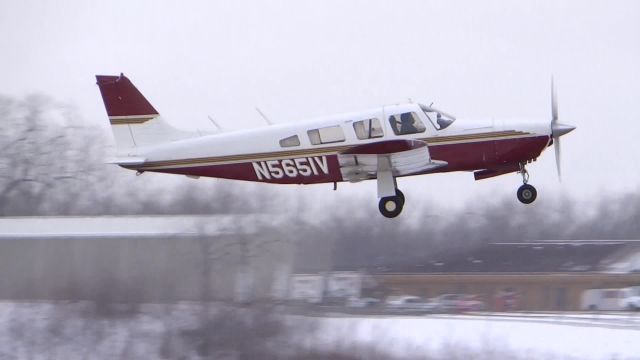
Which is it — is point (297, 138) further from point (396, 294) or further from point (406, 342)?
point (396, 294)

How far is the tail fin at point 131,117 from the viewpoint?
25.4 m

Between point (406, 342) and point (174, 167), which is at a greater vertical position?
point (174, 167)

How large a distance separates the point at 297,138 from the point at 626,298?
77.7 feet

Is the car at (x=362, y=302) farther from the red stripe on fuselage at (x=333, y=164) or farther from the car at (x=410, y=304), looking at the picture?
the red stripe on fuselage at (x=333, y=164)

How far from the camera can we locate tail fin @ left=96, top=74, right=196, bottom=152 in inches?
1001

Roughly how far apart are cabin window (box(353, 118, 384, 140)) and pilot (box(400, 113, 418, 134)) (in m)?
0.45

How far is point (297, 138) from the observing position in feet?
79.7

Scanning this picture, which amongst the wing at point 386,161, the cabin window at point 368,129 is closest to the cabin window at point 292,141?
the wing at point 386,161

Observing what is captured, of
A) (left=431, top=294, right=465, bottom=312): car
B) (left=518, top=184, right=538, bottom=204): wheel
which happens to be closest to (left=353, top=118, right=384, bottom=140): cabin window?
(left=518, top=184, right=538, bottom=204): wheel

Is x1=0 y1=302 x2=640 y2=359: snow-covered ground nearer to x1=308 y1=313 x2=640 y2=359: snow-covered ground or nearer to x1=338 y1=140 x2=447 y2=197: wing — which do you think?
x1=308 y1=313 x2=640 y2=359: snow-covered ground

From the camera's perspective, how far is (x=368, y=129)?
949 inches

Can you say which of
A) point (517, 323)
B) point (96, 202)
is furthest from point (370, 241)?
point (96, 202)

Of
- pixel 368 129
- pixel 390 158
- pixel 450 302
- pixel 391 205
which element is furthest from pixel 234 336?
pixel 450 302

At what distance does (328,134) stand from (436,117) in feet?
7.50
